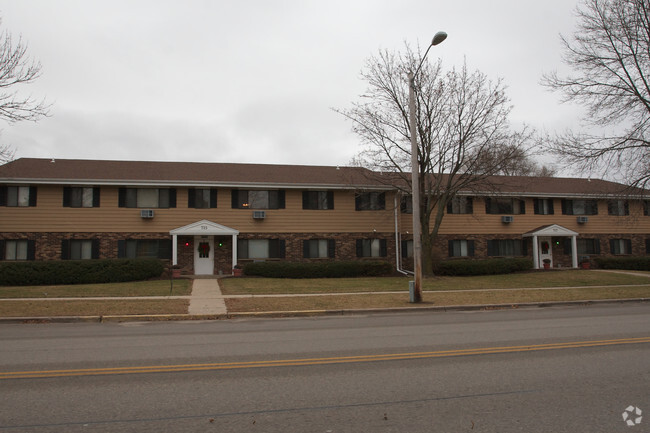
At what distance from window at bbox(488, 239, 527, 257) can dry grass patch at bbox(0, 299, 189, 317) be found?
20.6m

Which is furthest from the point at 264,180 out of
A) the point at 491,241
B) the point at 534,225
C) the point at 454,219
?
the point at 534,225

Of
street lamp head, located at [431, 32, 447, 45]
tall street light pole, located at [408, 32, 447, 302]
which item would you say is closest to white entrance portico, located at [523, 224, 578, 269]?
tall street light pole, located at [408, 32, 447, 302]

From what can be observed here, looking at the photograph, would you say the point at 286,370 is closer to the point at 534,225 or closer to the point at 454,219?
the point at 454,219

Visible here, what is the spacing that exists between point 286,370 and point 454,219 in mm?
24535

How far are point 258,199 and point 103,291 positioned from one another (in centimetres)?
1037

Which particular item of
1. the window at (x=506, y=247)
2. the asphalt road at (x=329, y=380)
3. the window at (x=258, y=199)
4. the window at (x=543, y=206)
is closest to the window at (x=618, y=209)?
the window at (x=543, y=206)

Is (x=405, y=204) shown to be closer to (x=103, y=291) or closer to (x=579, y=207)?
(x=579, y=207)

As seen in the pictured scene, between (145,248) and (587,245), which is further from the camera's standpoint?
(587,245)

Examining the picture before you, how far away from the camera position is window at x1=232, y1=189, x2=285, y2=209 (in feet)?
87.5

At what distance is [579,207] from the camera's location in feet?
105

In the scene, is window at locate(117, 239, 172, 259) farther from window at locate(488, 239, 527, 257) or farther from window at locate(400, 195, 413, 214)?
window at locate(488, 239, 527, 257)

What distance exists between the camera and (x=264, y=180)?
27.2 meters

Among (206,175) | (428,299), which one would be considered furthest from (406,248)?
(428,299)

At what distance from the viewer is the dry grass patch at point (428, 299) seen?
14.8 m
